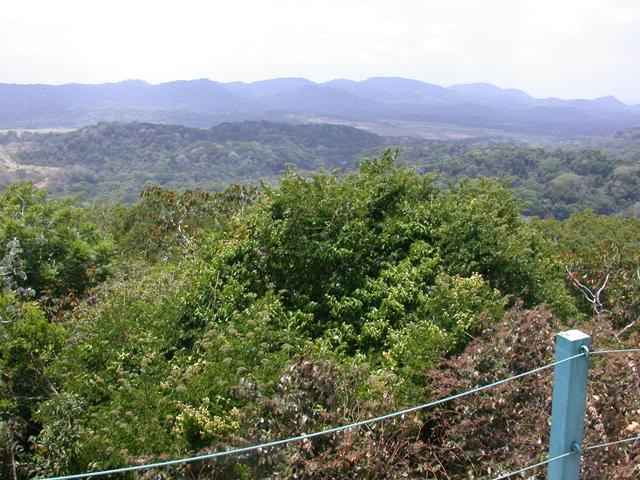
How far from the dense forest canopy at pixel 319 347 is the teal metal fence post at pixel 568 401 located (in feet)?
4.98

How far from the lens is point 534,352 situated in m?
4.98

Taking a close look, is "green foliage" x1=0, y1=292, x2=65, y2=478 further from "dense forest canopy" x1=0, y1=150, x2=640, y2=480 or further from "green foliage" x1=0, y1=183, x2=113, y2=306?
"green foliage" x1=0, y1=183, x2=113, y2=306

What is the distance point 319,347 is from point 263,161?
12608cm

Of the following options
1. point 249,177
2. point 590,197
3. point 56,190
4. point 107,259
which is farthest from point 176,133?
point 107,259

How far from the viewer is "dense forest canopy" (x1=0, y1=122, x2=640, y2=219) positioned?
3182 inches

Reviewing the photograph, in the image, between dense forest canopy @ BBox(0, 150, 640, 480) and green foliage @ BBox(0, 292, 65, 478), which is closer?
dense forest canopy @ BBox(0, 150, 640, 480)

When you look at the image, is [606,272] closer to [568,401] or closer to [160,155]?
[568,401]

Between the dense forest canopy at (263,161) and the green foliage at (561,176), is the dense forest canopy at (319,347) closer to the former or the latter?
the dense forest canopy at (263,161)

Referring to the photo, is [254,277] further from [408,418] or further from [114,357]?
[408,418]

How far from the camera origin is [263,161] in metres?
130

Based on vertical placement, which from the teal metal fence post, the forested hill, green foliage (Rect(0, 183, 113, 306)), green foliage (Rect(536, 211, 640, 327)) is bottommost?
the forested hill

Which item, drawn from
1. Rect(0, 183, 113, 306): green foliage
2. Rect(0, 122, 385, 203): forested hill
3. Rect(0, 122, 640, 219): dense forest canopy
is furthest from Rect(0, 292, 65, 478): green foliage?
Rect(0, 122, 385, 203): forested hill

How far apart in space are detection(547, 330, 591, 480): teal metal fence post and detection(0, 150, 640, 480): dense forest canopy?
152 centimetres

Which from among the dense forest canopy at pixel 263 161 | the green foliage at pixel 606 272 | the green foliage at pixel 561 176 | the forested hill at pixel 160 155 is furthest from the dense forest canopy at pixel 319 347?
the forested hill at pixel 160 155
